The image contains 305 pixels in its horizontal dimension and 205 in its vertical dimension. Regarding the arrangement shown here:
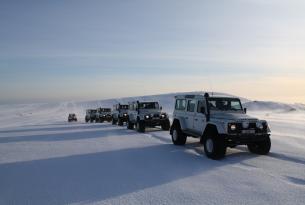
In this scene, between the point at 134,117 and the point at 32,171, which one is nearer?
the point at 32,171

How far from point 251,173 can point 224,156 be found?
2.55 m

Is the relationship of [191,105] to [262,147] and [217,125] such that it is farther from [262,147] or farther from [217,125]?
[262,147]

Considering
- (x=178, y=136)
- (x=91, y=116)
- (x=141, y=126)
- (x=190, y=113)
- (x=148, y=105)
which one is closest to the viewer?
(x=190, y=113)

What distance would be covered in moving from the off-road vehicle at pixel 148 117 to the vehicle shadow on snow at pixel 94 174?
9299 millimetres

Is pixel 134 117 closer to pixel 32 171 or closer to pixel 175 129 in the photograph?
pixel 175 129

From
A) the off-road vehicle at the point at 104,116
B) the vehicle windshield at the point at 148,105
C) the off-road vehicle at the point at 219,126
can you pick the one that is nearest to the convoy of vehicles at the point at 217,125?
the off-road vehicle at the point at 219,126

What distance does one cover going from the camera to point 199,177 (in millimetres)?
8836

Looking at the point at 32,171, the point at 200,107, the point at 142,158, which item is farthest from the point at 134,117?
the point at 32,171

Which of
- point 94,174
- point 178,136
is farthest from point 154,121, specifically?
point 94,174

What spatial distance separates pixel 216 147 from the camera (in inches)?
450

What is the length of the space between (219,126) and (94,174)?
4547mm

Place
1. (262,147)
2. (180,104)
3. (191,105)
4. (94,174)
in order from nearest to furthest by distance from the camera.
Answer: (94,174), (262,147), (191,105), (180,104)

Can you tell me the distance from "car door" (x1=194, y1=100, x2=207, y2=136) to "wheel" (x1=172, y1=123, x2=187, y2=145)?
1.30 m

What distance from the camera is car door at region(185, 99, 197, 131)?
14070mm
